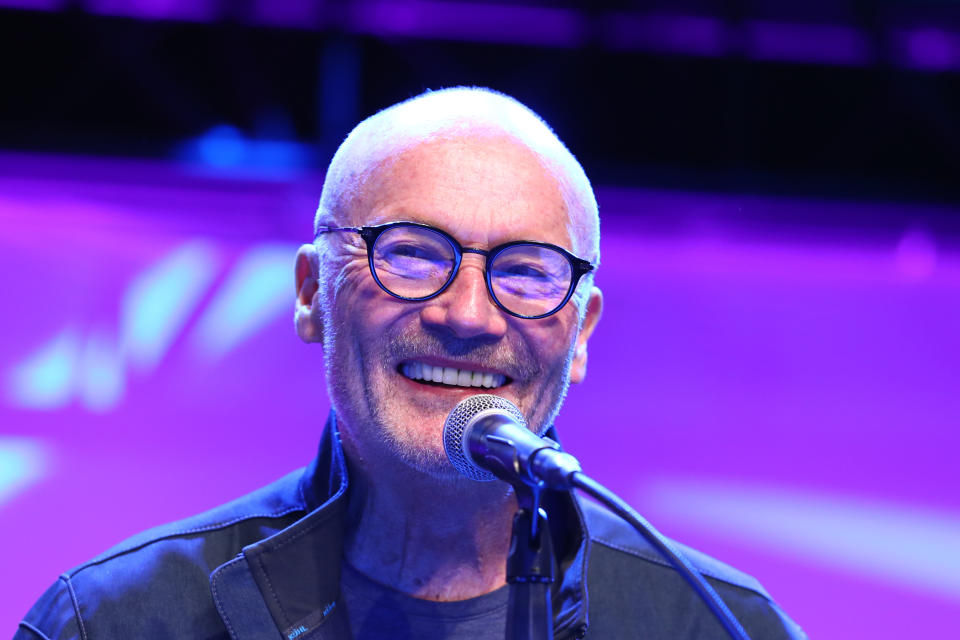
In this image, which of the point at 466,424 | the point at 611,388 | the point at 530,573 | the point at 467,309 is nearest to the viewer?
the point at 530,573

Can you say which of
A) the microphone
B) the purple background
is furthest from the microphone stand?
the purple background

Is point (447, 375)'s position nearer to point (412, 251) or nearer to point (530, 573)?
point (412, 251)

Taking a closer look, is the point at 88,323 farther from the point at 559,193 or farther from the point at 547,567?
the point at 547,567

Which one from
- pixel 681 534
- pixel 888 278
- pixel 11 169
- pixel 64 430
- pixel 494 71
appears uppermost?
pixel 494 71

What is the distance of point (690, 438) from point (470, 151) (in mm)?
1427

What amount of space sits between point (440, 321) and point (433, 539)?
41 cm

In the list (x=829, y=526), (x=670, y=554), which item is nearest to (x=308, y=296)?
(x=670, y=554)

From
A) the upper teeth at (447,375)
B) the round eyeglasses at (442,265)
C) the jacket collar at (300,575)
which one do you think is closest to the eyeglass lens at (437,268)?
the round eyeglasses at (442,265)

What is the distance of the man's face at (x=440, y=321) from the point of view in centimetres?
154

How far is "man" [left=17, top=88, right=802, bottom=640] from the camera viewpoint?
1.56 m

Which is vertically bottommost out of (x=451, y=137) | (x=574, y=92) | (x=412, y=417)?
(x=412, y=417)

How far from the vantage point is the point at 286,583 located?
1.64 metres

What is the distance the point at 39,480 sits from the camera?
2463mm

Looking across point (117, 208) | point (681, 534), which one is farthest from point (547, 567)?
point (117, 208)
